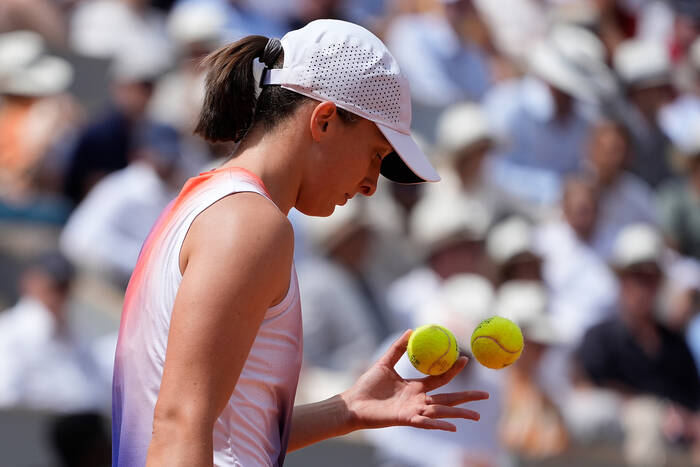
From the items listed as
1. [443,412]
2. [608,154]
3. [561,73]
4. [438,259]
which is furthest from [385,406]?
[561,73]

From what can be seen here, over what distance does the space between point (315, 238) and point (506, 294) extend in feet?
3.78

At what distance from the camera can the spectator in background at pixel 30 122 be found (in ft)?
21.4

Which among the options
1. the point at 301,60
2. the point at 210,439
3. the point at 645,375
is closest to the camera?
the point at 210,439

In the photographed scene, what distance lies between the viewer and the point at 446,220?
650cm

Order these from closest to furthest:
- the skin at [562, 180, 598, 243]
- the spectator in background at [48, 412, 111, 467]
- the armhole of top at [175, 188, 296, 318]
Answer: the armhole of top at [175, 188, 296, 318]
the spectator in background at [48, 412, 111, 467]
the skin at [562, 180, 598, 243]

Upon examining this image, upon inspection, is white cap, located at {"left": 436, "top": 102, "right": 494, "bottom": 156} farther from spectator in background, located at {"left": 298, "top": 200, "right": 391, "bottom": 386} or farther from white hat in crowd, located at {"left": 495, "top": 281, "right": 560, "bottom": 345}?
spectator in background, located at {"left": 298, "top": 200, "right": 391, "bottom": 386}

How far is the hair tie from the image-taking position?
7.20ft

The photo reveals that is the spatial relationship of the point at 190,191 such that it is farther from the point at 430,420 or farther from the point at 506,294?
the point at 506,294

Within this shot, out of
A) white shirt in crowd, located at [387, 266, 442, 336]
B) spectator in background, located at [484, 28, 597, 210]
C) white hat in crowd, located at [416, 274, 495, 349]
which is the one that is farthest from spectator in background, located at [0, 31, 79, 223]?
spectator in background, located at [484, 28, 597, 210]

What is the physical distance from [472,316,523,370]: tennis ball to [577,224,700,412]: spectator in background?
4.03 meters

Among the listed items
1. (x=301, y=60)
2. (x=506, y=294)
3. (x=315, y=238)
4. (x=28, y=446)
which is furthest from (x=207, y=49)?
(x=301, y=60)

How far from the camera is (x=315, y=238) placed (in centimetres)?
606

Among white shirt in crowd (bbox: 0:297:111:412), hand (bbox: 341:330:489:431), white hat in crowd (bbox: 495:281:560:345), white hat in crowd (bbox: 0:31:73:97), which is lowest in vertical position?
white hat in crowd (bbox: 495:281:560:345)

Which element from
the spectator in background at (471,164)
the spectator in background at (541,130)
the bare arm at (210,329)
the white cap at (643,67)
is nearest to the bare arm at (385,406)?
the bare arm at (210,329)
